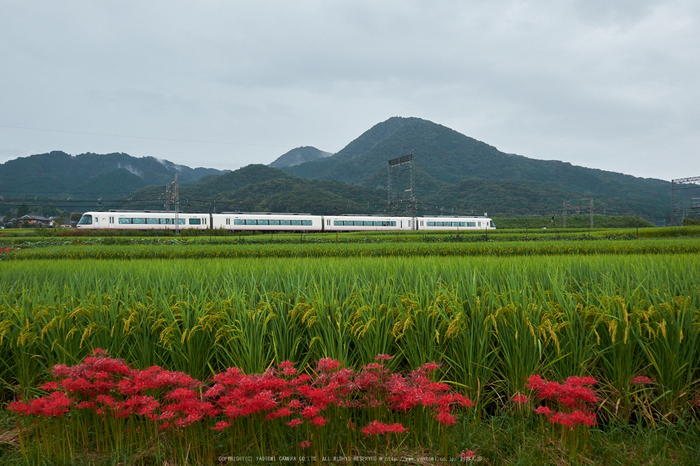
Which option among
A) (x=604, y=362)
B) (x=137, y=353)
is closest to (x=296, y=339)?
(x=137, y=353)

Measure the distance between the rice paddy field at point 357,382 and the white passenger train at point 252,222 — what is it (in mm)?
33522

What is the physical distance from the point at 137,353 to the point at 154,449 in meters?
1.04

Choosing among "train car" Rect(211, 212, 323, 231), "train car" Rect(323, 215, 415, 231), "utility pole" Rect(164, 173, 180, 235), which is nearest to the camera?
"utility pole" Rect(164, 173, 180, 235)

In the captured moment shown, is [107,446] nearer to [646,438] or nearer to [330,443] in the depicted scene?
[330,443]

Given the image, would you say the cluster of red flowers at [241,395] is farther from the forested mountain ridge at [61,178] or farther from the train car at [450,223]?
the forested mountain ridge at [61,178]

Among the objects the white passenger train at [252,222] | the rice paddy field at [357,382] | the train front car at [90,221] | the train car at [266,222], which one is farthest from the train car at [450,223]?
the rice paddy field at [357,382]

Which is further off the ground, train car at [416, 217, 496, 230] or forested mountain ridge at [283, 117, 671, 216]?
forested mountain ridge at [283, 117, 671, 216]

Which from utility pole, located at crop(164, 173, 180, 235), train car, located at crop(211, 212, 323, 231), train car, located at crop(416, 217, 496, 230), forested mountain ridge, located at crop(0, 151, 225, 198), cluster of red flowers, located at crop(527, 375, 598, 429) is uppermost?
forested mountain ridge, located at crop(0, 151, 225, 198)

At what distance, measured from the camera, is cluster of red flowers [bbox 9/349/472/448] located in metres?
2.02

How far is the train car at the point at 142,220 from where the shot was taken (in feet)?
114

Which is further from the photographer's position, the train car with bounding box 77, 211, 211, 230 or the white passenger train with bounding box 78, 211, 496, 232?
the white passenger train with bounding box 78, 211, 496, 232

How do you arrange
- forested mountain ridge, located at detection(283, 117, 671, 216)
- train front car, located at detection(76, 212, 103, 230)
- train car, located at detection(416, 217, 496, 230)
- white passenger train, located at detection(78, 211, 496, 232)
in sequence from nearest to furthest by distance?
1. train front car, located at detection(76, 212, 103, 230)
2. white passenger train, located at detection(78, 211, 496, 232)
3. train car, located at detection(416, 217, 496, 230)
4. forested mountain ridge, located at detection(283, 117, 671, 216)

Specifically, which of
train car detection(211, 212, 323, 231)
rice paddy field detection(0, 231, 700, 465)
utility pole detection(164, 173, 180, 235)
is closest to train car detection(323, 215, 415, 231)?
train car detection(211, 212, 323, 231)

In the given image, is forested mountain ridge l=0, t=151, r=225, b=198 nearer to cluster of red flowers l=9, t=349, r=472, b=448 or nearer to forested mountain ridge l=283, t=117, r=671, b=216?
forested mountain ridge l=283, t=117, r=671, b=216
